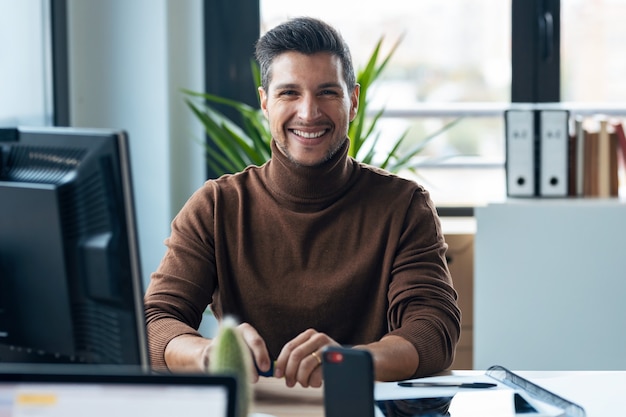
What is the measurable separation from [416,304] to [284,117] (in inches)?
19.2

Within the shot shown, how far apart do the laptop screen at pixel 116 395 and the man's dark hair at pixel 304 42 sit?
117 cm

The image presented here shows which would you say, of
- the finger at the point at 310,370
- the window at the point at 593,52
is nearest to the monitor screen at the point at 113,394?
the finger at the point at 310,370

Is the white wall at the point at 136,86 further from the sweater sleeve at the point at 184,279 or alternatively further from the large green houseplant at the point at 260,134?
the sweater sleeve at the point at 184,279

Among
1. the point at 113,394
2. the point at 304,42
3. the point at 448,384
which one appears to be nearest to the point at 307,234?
the point at 304,42

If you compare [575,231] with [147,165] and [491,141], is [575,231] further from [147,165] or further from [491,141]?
[147,165]

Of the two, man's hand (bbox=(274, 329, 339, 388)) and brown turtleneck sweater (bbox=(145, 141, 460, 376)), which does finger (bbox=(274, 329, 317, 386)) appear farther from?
brown turtleneck sweater (bbox=(145, 141, 460, 376))

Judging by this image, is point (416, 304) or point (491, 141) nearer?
point (416, 304)

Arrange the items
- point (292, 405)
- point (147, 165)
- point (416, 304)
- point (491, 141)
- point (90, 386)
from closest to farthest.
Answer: point (90, 386) → point (292, 405) → point (416, 304) → point (147, 165) → point (491, 141)

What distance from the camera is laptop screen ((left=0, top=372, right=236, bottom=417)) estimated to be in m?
0.95

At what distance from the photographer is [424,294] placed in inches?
74.6

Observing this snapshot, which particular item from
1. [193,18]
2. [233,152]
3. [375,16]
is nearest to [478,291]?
[233,152]

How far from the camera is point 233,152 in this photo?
326cm

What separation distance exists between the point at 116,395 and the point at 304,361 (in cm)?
65

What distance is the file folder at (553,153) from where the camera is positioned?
327 centimetres
